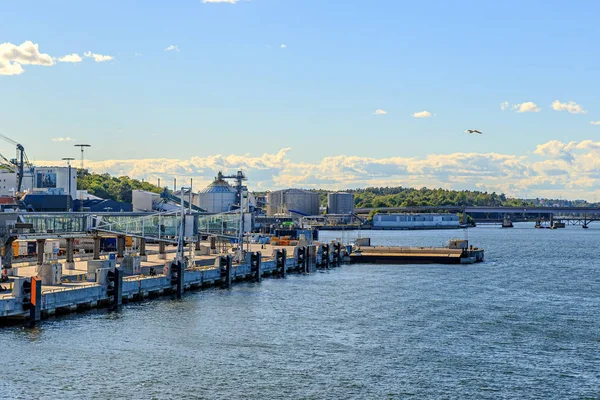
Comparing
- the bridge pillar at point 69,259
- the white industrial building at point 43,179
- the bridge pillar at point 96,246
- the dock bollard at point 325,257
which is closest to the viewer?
the bridge pillar at point 69,259

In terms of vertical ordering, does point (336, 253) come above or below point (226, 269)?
above

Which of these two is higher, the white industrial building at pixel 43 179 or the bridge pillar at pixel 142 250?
the white industrial building at pixel 43 179

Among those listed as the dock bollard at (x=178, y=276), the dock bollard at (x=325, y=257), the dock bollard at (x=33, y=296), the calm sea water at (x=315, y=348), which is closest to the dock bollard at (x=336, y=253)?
A: the dock bollard at (x=325, y=257)

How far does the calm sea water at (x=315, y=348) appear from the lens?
1885 inches

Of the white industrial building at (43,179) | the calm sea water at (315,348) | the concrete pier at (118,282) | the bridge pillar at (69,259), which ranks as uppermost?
the white industrial building at (43,179)

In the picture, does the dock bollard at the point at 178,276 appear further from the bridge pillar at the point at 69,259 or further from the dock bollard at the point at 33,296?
the dock bollard at the point at 33,296

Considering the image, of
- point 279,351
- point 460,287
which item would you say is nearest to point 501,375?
point 279,351

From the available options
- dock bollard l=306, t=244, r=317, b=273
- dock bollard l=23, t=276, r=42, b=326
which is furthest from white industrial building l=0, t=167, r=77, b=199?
dock bollard l=23, t=276, r=42, b=326

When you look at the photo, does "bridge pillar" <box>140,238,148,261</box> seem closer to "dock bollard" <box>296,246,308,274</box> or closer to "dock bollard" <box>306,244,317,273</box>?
"dock bollard" <box>296,246,308,274</box>

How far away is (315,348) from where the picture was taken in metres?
58.1

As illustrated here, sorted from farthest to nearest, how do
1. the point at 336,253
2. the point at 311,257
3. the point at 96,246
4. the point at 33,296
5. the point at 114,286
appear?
1. the point at 336,253
2. the point at 311,257
3. the point at 96,246
4. the point at 114,286
5. the point at 33,296

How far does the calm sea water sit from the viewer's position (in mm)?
47875

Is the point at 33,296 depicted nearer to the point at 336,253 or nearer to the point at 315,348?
the point at 315,348

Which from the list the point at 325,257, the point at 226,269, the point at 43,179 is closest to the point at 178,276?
the point at 226,269
